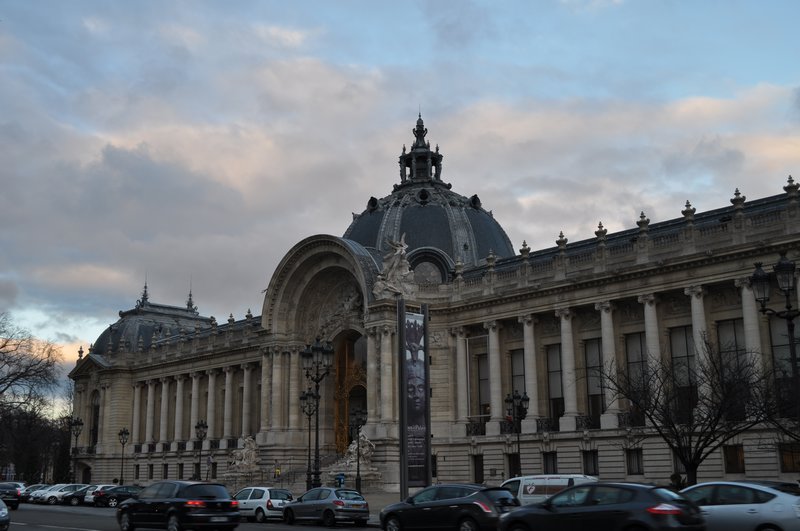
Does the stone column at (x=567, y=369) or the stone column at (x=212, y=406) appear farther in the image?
the stone column at (x=212, y=406)

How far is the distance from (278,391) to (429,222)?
15587mm

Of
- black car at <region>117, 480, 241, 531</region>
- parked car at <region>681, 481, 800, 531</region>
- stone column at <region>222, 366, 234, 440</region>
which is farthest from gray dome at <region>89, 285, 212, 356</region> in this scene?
parked car at <region>681, 481, 800, 531</region>

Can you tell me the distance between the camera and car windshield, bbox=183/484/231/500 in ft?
76.7

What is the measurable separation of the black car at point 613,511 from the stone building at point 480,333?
24.4m

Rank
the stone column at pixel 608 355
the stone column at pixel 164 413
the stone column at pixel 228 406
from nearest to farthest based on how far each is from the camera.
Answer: the stone column at pixel 608 355 → the stone column at pixel 228 406 → the stone column at pixel 164 413

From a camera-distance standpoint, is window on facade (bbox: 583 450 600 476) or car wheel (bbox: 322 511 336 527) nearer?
car wheel (bbox: 322 511 336 527)

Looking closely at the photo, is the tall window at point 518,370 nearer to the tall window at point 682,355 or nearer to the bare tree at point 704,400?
the tall window at point 682,355

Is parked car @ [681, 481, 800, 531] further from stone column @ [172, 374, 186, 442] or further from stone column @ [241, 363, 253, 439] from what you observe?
stone column @ [172, 374, 186, 442]

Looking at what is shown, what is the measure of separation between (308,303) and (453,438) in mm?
15742

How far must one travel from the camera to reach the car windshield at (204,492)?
76.7 feet

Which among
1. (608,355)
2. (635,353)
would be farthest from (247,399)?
→ (635,353)

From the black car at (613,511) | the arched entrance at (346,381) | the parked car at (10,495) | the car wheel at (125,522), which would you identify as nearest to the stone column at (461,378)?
the arched entrance at (346,381)

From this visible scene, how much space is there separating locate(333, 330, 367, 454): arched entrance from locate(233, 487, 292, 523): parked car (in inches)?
905

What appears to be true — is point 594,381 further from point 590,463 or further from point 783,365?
point 783,365
